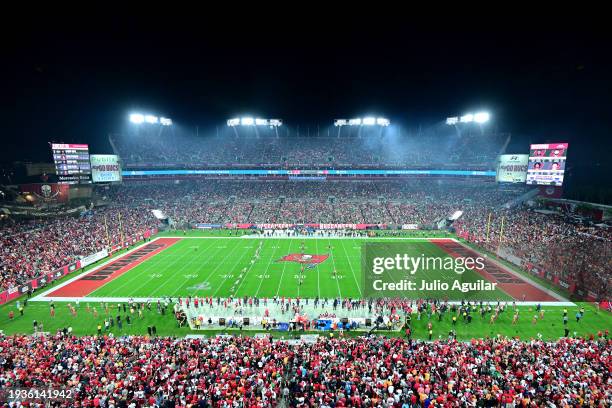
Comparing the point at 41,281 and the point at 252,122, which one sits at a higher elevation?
the point at 252,122

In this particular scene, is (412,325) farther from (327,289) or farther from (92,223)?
(92,223)

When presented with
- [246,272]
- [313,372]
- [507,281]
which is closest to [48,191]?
[246,272]

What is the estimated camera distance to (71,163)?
4256 centimetres

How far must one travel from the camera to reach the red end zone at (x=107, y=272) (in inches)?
1057

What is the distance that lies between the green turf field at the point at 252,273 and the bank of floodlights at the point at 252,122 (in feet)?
127

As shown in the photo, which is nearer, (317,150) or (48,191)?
(48,191)

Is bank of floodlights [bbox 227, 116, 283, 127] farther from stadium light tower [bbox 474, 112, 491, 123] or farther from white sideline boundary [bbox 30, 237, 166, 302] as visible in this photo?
stadium light tower [bbox 474, 112, 491, 123]

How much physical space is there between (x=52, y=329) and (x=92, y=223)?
83.9 ft

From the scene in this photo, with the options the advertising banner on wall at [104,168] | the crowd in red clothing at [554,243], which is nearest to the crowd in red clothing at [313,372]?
the crowd in red clothing at [554,243]

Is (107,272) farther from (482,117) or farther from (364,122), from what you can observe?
(482,117)

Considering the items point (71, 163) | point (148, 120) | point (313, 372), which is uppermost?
point (148, 120)

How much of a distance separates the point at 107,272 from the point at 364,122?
5801 centimetres

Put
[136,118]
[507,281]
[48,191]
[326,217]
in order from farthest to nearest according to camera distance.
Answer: [136,118], [326,217], [48,191], [507,281]

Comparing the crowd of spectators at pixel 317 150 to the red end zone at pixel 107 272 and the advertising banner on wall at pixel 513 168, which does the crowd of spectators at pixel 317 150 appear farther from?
the red end zone at pixel 107 272
